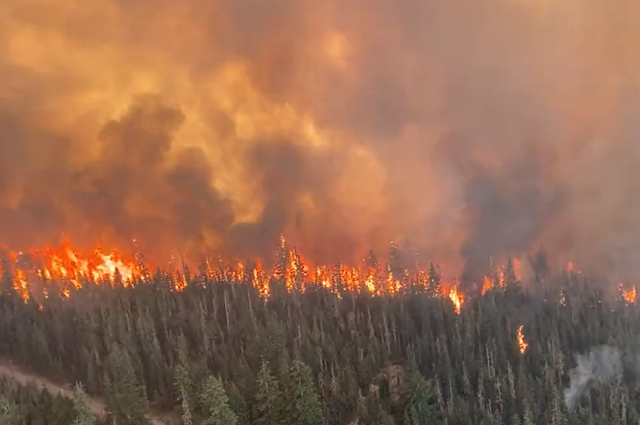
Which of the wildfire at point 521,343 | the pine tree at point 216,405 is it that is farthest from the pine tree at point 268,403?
the wildfire at point 521,343

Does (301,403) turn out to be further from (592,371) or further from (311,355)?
(592,371)

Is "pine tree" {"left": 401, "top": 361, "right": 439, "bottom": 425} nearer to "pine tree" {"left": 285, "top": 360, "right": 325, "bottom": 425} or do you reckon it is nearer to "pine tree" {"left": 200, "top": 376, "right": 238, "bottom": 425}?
"pine tree" {"left": 285, "top": 360, "right": 325, "bottom": 425}

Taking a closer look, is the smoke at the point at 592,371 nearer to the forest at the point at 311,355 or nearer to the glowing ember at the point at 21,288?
the forest at the point at 311,355

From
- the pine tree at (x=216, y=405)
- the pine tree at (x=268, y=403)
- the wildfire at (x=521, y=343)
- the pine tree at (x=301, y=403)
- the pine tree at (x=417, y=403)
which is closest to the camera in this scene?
the pine tree at (x=216, y=405)

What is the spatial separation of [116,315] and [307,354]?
161 feet

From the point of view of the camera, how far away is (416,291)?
7648 inches

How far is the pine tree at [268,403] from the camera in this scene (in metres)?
104

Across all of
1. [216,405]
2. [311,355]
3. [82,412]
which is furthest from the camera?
[311,355]

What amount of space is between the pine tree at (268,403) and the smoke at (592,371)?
2742 inches

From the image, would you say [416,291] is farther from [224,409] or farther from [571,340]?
[224,409]

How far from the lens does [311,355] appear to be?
134 metres

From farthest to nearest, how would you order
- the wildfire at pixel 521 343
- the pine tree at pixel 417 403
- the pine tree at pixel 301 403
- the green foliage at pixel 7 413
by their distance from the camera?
the wildfire at pixel 521 343 → the pine tree at pixel 417 403 → the pine tree at pixel 301 403 → the green foliage at pixel 7 413

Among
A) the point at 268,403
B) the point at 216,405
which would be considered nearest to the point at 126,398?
the point at 216,405

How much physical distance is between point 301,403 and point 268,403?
17.7 feet
